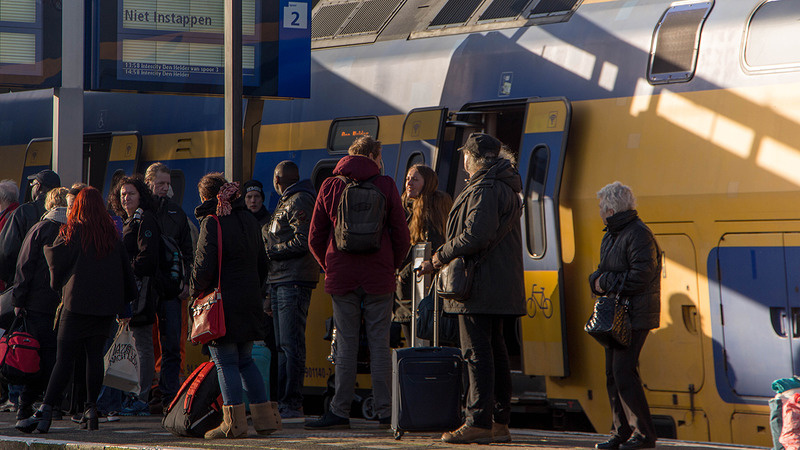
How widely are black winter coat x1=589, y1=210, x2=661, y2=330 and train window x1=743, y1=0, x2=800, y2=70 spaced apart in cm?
145

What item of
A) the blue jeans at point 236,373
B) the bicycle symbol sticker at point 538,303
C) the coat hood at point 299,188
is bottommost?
the blue jeans at point 236,373

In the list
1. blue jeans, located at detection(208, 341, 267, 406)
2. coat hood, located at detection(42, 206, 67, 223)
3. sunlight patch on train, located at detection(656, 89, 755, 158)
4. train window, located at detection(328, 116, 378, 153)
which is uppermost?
train window, located at detection(328, 116, 378, 153)

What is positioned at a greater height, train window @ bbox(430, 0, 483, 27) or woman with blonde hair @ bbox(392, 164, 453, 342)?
train window @ bbox(430, 0, 483, 27)

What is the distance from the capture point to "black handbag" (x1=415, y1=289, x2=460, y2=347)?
768 cm

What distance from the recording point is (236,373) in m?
7.13

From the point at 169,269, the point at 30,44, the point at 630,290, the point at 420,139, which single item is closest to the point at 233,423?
the point at 169,269

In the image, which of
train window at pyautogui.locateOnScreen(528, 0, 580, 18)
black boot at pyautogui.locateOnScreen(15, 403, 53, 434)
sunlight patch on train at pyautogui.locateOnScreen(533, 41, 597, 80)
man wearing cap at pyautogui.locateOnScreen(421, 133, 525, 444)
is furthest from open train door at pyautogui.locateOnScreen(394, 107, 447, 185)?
black boot at pyautogui.locateOnScreen(15, 403, 53, 434)

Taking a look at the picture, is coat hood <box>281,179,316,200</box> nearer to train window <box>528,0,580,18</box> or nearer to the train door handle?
train window <box>528,0,580,18</box>

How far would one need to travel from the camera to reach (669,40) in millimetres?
7668

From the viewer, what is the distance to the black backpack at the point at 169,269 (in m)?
8.65

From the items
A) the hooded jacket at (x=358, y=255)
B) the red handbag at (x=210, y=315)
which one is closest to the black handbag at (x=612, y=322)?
the hooded jacket at (x=358, y=255)

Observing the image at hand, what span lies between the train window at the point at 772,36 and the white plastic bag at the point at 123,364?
4.66 meters

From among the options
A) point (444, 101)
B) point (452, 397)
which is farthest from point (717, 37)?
point (452, 397)

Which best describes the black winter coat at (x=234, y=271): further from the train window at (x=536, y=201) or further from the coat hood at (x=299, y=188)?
the train window at (x=536, y=201)
